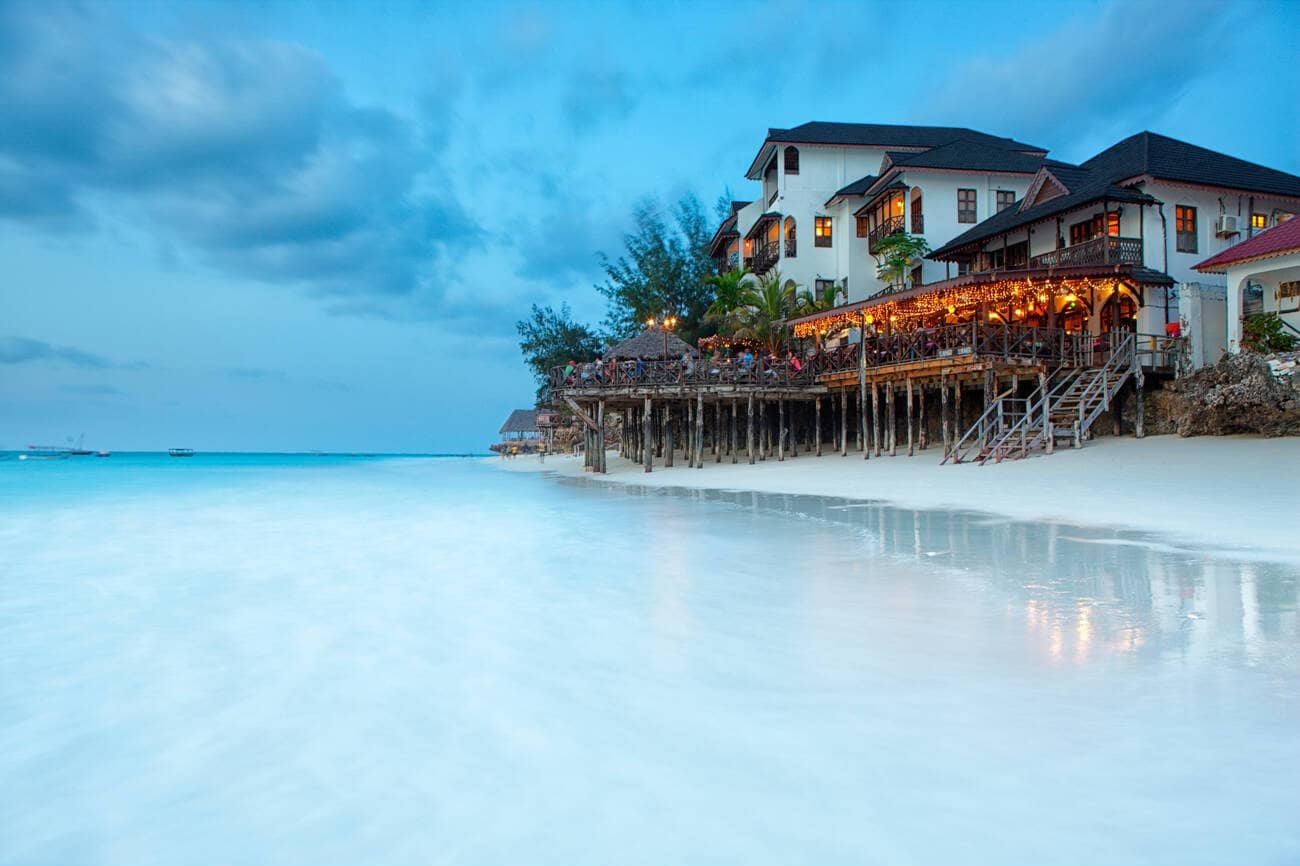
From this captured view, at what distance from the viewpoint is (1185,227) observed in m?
23.4

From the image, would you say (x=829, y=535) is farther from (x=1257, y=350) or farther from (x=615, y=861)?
(x=1257, y=350)

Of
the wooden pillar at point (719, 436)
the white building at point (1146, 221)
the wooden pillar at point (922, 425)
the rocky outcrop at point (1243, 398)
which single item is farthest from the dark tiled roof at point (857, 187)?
the rocky outcrop at point (1243, 398)

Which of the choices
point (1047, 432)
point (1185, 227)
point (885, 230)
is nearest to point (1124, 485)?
point (1047, 432)

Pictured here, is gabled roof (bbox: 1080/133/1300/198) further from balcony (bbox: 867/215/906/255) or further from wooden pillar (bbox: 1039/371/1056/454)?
wooden pillar (bbox: 1039/371/1056/454)

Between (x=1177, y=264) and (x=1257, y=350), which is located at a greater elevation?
(x=1177, y=264)

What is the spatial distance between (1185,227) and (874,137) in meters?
16.0

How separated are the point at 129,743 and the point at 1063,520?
38.2ft

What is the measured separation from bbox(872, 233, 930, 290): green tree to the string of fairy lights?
4327 mm

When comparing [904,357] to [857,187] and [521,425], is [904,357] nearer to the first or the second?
[857,187]

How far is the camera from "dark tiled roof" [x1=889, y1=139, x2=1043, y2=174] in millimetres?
30922

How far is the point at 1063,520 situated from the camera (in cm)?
1134

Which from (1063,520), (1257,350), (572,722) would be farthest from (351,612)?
(1257,350)

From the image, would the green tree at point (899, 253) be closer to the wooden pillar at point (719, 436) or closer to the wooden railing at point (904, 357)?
the wooden railing at point (904, 357)

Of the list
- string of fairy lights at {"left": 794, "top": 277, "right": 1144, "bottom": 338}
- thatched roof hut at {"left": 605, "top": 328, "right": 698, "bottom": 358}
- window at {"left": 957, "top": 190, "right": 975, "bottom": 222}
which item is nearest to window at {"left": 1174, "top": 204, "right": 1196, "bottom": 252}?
string of fairy lights at {"left": 794, "top": 277, "right": 1144, "bottom": 338}
